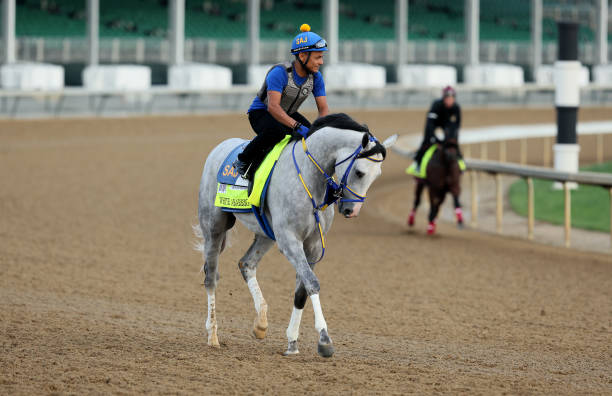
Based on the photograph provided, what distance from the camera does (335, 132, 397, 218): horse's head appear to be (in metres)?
4.99

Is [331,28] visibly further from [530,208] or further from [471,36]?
[530,208]

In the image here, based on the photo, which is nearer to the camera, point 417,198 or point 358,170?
point 358,170

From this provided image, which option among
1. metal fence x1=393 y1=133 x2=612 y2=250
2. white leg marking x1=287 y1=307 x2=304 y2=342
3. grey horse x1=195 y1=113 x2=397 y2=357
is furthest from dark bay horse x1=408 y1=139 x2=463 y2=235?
white leg marking x1=287 y1=307 x2=304 y2=342

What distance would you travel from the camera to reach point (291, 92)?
5574 mm

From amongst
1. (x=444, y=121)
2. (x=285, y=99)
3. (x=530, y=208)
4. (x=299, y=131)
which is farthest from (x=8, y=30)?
(x=299, y=131)

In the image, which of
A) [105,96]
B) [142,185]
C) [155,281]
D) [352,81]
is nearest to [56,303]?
[155,281]

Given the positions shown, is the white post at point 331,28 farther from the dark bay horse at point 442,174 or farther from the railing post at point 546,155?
the dark bay horse at point 442,174

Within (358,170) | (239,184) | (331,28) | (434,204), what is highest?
(331,28)

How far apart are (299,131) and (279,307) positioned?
87.6 inches

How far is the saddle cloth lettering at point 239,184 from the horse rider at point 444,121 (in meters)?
5.46

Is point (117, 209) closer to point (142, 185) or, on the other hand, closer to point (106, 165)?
point (142, 185)

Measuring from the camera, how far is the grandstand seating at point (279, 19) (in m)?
30.9

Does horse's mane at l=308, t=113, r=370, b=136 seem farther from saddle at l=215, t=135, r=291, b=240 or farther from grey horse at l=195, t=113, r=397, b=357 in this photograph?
saddle at l=215, t=135, r=291, b=240

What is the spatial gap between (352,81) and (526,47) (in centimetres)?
917
